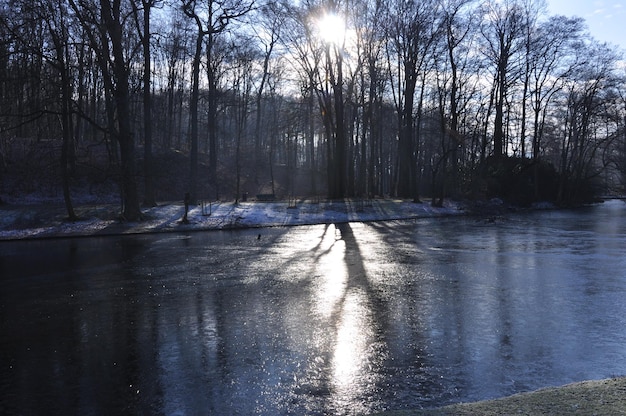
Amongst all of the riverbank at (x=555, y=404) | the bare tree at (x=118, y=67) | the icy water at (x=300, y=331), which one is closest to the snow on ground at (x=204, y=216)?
the bare tree at (x=118, y=67)

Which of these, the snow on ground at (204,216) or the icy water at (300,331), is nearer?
the icy water at (300,331)

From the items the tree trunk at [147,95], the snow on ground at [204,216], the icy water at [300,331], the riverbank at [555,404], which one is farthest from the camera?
the tree trunk at [147,95]

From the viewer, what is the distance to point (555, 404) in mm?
4320

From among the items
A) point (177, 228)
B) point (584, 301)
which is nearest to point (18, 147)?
point (177, 228)

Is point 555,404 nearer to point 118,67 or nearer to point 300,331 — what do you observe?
point 300,331

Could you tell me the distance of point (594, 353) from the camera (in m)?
6.49

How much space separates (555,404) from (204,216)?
2644 cm

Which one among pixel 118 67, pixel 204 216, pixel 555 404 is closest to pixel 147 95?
pixel 118 67

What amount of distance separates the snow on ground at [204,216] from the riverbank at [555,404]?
73.6 feet

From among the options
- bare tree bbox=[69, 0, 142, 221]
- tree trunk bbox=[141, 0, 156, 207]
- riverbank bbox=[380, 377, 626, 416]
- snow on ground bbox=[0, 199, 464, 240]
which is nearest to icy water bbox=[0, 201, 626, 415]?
riverbank bbox=[380, 377, 626, 416]

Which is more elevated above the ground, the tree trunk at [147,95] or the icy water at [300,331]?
the tree trunk at [147,95]

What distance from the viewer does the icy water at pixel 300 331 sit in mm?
5320

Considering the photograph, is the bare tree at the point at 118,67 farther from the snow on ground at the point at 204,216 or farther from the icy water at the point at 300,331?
the icy water at the point at 300,331

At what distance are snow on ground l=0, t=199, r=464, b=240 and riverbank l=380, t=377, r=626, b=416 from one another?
22.4 m
